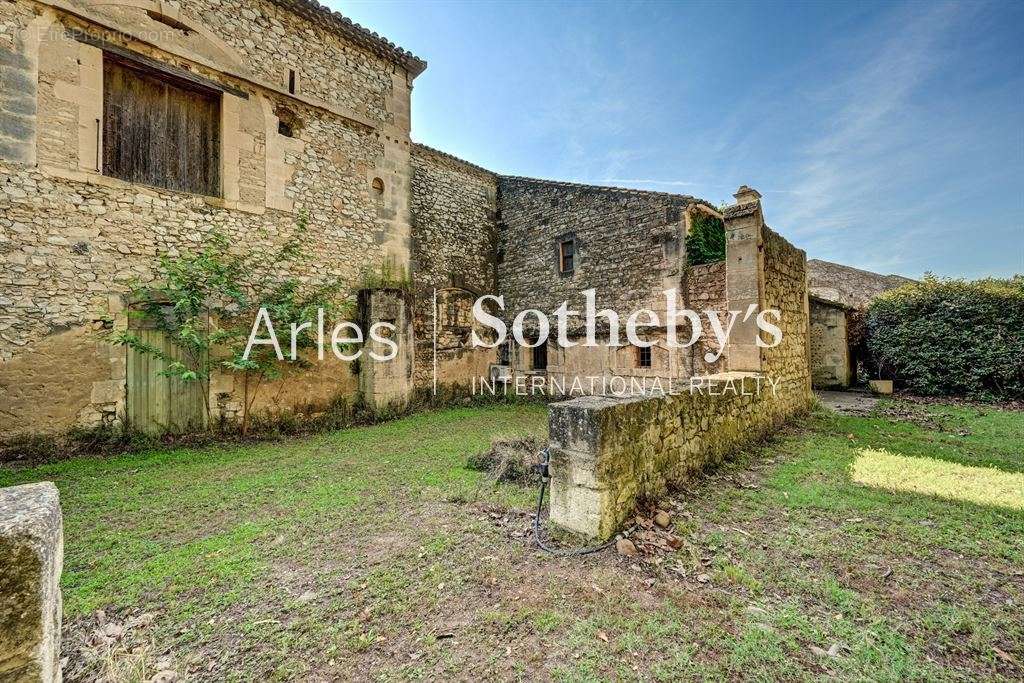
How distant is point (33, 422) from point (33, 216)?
9.66 feet

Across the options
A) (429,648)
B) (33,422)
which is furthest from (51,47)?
(429,648)

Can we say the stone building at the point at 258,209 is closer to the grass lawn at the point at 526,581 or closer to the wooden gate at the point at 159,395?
the wooden gate at the point at 159,395

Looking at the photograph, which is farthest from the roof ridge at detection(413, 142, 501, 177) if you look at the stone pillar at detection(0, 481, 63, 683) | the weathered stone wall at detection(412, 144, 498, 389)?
the stone pillar at detection(0, 481, 63, 683)

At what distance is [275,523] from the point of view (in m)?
3.80

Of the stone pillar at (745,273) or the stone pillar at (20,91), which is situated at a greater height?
the stone pillar at (20,91)

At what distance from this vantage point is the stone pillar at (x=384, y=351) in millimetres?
8945

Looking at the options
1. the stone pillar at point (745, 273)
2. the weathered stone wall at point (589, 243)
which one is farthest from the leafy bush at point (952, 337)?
the stone pillar at point (745, 273)

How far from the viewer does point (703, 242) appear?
9.23 meters

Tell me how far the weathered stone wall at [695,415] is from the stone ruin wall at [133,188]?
6901 mm

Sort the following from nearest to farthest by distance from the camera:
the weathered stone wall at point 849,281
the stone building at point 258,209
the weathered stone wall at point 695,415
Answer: the weathered stone wall at point 695,415 → the stone building at point 258,209 → the weathered stone wall at point 849,281

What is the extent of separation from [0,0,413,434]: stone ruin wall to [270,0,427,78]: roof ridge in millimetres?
171

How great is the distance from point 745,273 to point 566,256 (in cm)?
520

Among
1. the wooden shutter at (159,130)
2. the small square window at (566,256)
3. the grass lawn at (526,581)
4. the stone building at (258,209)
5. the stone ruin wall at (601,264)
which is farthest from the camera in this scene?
the small square window at (566,256)

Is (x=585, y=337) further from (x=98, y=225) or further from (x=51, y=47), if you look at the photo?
(x=51, y=47)
